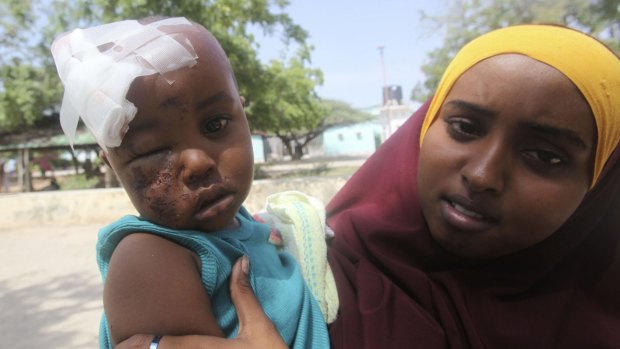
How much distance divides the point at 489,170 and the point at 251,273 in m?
0.55

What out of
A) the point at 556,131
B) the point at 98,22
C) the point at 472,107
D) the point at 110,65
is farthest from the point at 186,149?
the point at 98,22

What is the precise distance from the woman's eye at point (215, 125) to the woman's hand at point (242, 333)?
0.28 metres

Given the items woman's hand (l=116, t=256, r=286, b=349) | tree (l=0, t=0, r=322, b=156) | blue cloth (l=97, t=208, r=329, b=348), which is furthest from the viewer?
tree (l=0, t=0, r=322, b=156)

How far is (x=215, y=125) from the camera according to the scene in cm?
95

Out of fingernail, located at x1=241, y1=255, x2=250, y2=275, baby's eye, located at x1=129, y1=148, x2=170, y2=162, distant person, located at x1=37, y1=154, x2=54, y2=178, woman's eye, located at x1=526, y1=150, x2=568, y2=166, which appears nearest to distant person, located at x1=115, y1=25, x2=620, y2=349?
woman's eye, located at x1=526, y1=150, x2=568, y2=166

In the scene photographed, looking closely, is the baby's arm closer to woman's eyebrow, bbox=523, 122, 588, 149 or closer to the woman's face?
the woman's face

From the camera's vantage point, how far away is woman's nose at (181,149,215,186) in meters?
0.88

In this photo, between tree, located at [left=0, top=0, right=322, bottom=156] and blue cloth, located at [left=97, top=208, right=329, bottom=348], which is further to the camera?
tree, located at [left=0, top=0, right=322, bottom=156]

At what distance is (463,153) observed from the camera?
1.04 m

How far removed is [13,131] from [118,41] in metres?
17.4

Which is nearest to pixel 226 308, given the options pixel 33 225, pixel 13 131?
pixel 33 225

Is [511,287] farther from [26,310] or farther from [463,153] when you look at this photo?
[26,310]

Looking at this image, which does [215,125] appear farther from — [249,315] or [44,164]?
[44,164]

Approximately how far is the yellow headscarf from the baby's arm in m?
0.76
